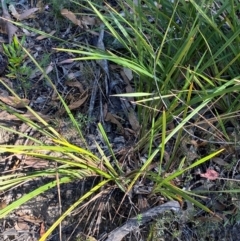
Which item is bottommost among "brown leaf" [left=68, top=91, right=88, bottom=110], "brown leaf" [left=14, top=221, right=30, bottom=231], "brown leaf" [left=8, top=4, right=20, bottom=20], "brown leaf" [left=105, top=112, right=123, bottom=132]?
"brown leaf" [left=14, top=221, right=30, bottom=231]

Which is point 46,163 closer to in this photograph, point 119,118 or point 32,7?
point 119,118

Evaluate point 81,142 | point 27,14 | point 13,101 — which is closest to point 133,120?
point 81,142

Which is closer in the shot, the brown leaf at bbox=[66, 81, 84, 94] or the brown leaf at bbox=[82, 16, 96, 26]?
the brown leaf at bbox=[66, 81, 84, 94]

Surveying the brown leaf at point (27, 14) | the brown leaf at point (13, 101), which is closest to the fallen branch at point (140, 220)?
the brown leaf at point (13, 101)

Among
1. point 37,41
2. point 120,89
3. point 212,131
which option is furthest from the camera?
point 37,41

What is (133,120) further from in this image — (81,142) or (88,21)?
(88,21)

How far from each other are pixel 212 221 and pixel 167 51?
686 mm

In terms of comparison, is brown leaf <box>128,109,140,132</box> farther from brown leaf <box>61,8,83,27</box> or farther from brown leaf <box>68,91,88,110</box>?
brown leaf <box>61,8,83,27</box>

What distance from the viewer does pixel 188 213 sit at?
194cm

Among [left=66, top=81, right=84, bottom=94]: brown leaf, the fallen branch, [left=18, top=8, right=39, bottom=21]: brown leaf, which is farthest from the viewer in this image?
[left=18, top=8, right=39, bottom=21]: brown leaf

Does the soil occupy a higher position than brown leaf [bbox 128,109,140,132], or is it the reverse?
brown leaf [bbox 128,109,140,132]

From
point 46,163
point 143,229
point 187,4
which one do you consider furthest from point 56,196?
point 187,4

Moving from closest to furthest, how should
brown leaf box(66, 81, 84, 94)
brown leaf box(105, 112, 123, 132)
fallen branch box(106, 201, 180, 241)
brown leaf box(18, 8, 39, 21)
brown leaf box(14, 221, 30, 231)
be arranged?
1. fallen branch box(106, 201, 180, 241)
2. brown leaf box(14, 221, 30, 231)
3. brown leaf box(105, 112, 123, 132)
4. brown leaf box(66, 81, 84, 94)
5. brown leaf box(18, 8, 39, 21)

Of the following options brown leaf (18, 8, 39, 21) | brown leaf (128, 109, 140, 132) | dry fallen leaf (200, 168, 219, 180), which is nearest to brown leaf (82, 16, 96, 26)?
brown leaf (18, 8, 39, 21)
